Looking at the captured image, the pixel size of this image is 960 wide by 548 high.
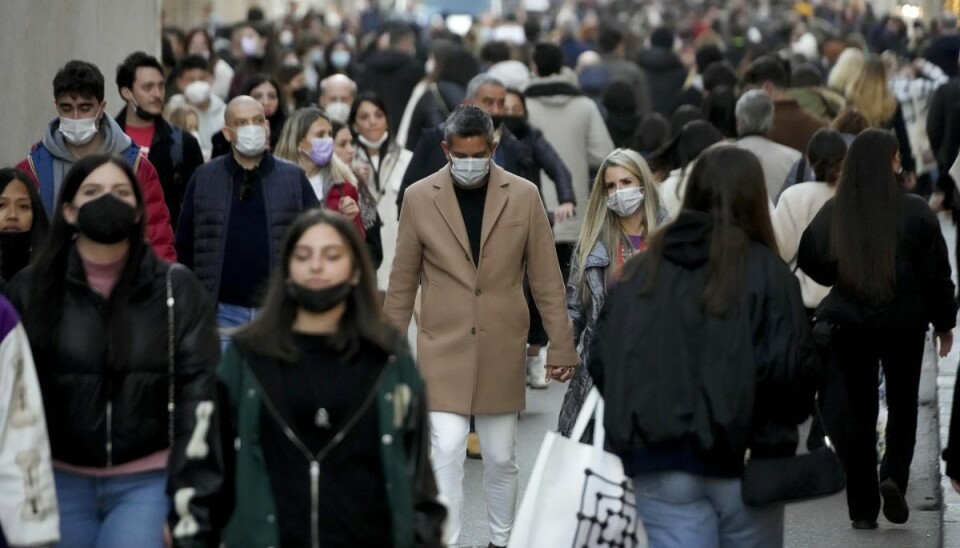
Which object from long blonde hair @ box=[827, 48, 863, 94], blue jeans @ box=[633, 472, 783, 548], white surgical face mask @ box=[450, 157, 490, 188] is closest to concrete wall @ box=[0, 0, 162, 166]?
white surgical face mask @ box=[450, 157, 490, 188]

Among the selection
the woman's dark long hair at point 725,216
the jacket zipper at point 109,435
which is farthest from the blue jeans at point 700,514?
the jacket zipper at point 109,435

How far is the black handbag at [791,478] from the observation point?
5656 millimetres

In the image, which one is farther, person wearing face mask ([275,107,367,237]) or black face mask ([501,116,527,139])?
black face mask ([501,116,527,139])

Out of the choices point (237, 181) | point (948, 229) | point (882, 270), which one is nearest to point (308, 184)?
point (237, 181)

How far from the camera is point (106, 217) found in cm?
564

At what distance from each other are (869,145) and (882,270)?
52 centimetres

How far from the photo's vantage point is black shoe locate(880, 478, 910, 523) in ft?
28.9

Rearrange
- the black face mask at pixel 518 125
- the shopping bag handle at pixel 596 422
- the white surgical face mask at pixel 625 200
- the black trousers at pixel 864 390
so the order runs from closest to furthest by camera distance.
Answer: the shopping bag handle at pixel 596 422 < the white surgical face mask at pixel 625 200 < the black trousers at pixel 864 390 < the black face mask at pixel 518 125

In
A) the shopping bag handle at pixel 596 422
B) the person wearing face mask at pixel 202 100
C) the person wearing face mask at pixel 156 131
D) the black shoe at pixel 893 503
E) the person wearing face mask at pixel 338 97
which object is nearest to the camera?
the shopping bag handle at pixel 596 422

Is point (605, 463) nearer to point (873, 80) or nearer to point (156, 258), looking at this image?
point (156, 258)

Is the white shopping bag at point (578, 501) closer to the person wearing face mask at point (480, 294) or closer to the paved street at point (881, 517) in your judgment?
the person wearing face mask at point (480, 294)

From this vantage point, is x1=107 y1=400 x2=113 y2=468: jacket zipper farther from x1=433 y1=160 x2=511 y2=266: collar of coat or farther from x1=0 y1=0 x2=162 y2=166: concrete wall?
x1=0 y1=0 x2=162 y2=166: concrete wall

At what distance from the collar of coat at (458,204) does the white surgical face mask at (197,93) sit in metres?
6.15

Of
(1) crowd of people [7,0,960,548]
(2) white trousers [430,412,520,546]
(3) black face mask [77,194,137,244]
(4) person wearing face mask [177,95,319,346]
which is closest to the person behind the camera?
(1) crowd of people [7,0,960,548]
